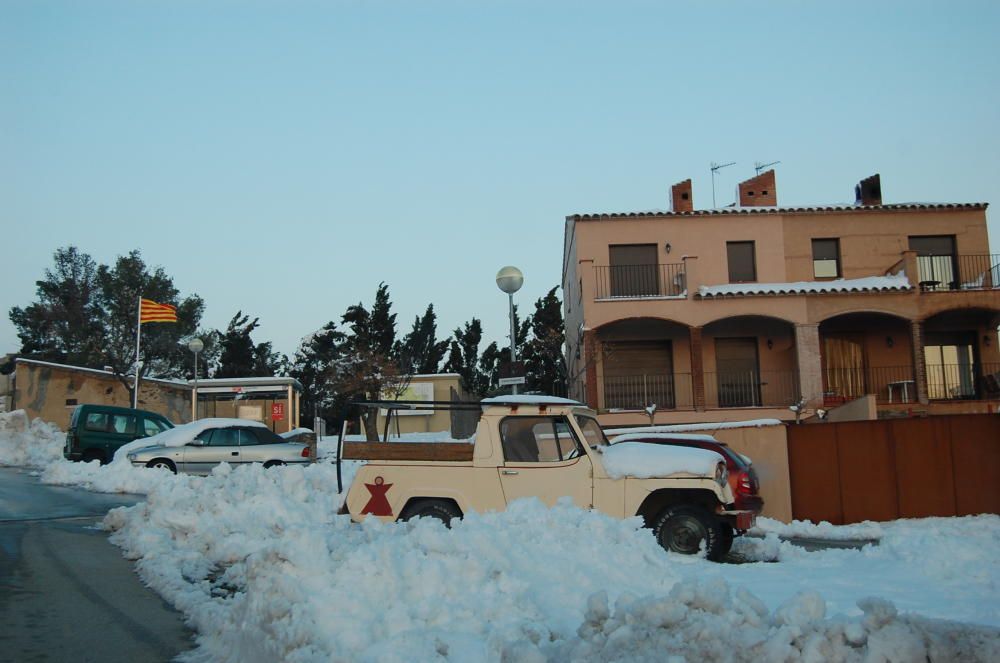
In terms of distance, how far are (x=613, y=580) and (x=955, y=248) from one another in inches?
1028

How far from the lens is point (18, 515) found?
44.7ft

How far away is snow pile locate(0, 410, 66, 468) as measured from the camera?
88.9ft

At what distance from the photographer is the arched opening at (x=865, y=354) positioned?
2759cm

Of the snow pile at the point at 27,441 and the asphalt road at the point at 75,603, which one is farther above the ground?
the snow pile at the point at 27,441

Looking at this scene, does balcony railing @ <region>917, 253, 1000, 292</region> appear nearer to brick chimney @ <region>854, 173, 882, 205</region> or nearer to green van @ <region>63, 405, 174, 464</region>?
brick chimney @ <region>854, 173, 882, 205</region>

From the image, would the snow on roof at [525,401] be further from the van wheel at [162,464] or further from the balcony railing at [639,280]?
the balcony railing at [639,280]

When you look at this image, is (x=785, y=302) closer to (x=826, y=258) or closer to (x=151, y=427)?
(x=826, y=258)

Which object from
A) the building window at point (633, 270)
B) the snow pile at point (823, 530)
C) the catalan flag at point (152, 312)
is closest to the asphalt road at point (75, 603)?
the snow pile at point (823, 530)

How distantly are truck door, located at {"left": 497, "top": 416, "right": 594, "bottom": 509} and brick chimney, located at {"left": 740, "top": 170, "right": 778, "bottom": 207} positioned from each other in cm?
2353

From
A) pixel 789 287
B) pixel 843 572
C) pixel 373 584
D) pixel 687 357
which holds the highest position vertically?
pixel 789 287

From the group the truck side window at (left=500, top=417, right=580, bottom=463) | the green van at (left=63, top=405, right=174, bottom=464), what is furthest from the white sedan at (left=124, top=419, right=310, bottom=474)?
the truck side window at (left=500, top=417, right=580, bottom=463)

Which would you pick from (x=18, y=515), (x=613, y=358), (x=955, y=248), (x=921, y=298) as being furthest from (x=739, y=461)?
(x=955, y=248)

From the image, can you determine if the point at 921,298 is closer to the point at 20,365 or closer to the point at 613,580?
the point at 613,580

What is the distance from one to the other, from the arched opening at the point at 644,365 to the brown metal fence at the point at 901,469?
1202 centimetres
